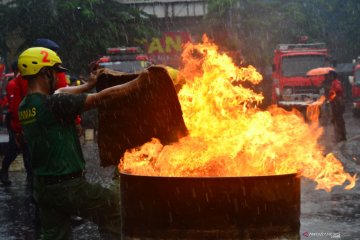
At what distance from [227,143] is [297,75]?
82.8ft

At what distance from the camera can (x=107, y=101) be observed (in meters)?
4.62

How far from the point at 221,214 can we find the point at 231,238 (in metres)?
0.16

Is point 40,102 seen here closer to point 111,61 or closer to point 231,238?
point 231,238

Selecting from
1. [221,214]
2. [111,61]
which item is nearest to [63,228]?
[221,214]

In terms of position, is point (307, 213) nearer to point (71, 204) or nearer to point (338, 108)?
point (71, 204)

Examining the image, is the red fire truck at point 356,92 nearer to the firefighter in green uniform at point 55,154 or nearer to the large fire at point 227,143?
the large fire at point 227,143

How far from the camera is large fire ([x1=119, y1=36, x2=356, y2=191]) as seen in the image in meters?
5.14

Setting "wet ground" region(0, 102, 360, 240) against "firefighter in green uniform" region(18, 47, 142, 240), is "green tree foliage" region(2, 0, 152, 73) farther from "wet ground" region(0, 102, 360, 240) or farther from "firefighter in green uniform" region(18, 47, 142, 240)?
"firefighter in green uniform" region(18, 47, 142, 240)

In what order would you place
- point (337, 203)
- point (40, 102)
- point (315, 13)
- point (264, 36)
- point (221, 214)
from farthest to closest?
point (315, 13)
point (264, 36)
point (337, 203)
point (40, 102)
point (221, 214)

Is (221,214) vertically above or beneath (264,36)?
above

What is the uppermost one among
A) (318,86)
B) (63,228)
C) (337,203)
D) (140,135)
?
(140,135)

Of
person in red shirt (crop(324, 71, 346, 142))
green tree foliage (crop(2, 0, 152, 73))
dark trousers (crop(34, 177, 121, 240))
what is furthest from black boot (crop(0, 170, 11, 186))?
green tree foliage (crop(2, 0, 152, 73))

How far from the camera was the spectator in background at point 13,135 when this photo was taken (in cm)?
924

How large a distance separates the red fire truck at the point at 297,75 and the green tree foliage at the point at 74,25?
688 centimetres
